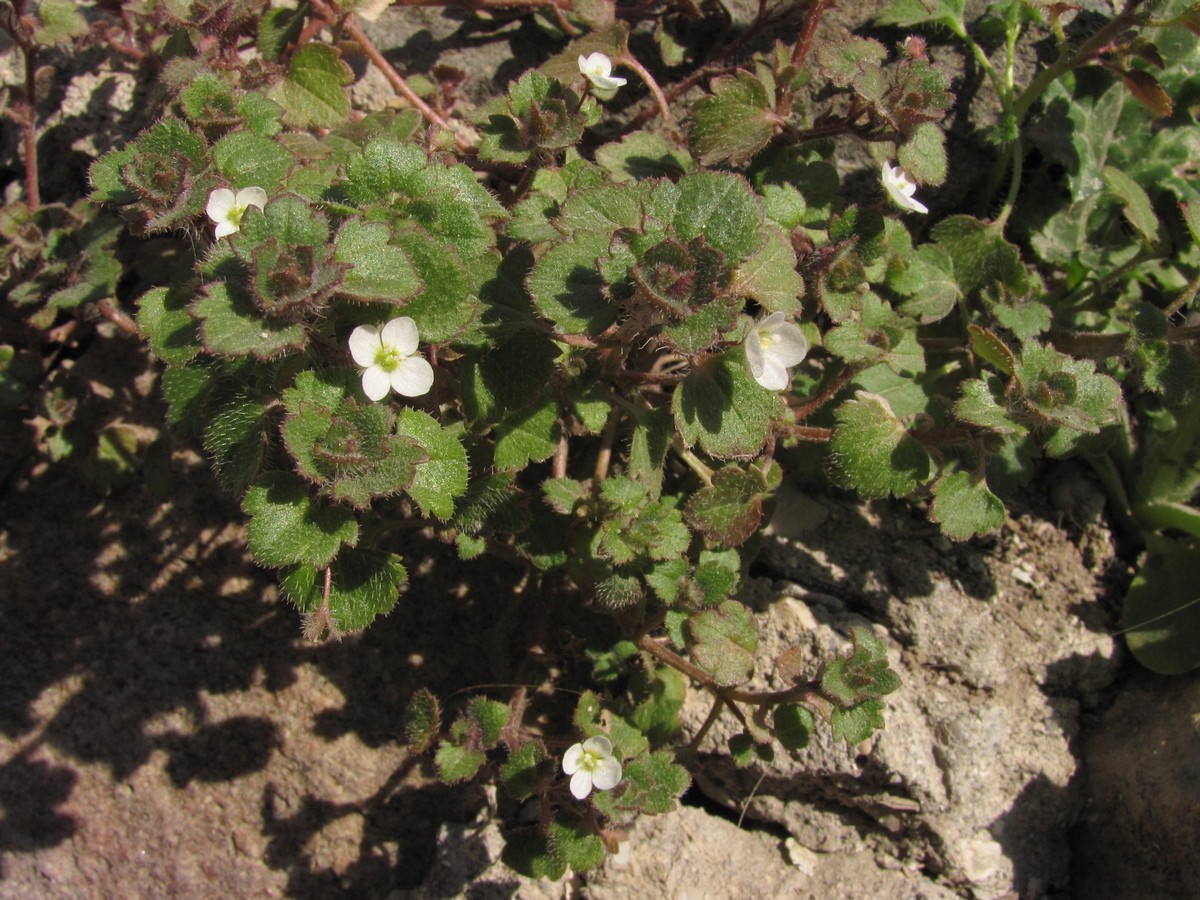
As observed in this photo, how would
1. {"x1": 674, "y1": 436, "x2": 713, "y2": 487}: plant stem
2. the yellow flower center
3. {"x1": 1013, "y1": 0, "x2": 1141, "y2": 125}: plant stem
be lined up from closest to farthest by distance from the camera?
the yellow flower center < {"x1": 674, "y1": 436, "x2": 713, "y2": 487}: plant stem < {"x1": 1013, "y1": 0, "x2": 1141, "y2": 125}: plant stem

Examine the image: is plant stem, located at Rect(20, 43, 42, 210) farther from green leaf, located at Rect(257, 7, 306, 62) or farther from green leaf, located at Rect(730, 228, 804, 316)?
green leaf, located at Rect(730, 228, 804, 316)

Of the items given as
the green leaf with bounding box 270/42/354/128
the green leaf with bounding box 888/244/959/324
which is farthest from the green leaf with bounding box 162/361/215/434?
the green leaf with bounding box 888/244/959/324

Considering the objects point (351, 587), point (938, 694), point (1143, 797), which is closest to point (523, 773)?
point (351, 587)

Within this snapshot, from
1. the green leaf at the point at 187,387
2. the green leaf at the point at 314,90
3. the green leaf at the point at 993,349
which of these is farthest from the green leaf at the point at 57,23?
the green leaf at the point at 993,349

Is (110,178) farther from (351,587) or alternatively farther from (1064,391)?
(1064,391)

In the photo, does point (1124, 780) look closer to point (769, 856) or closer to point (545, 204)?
point (769, 856)
